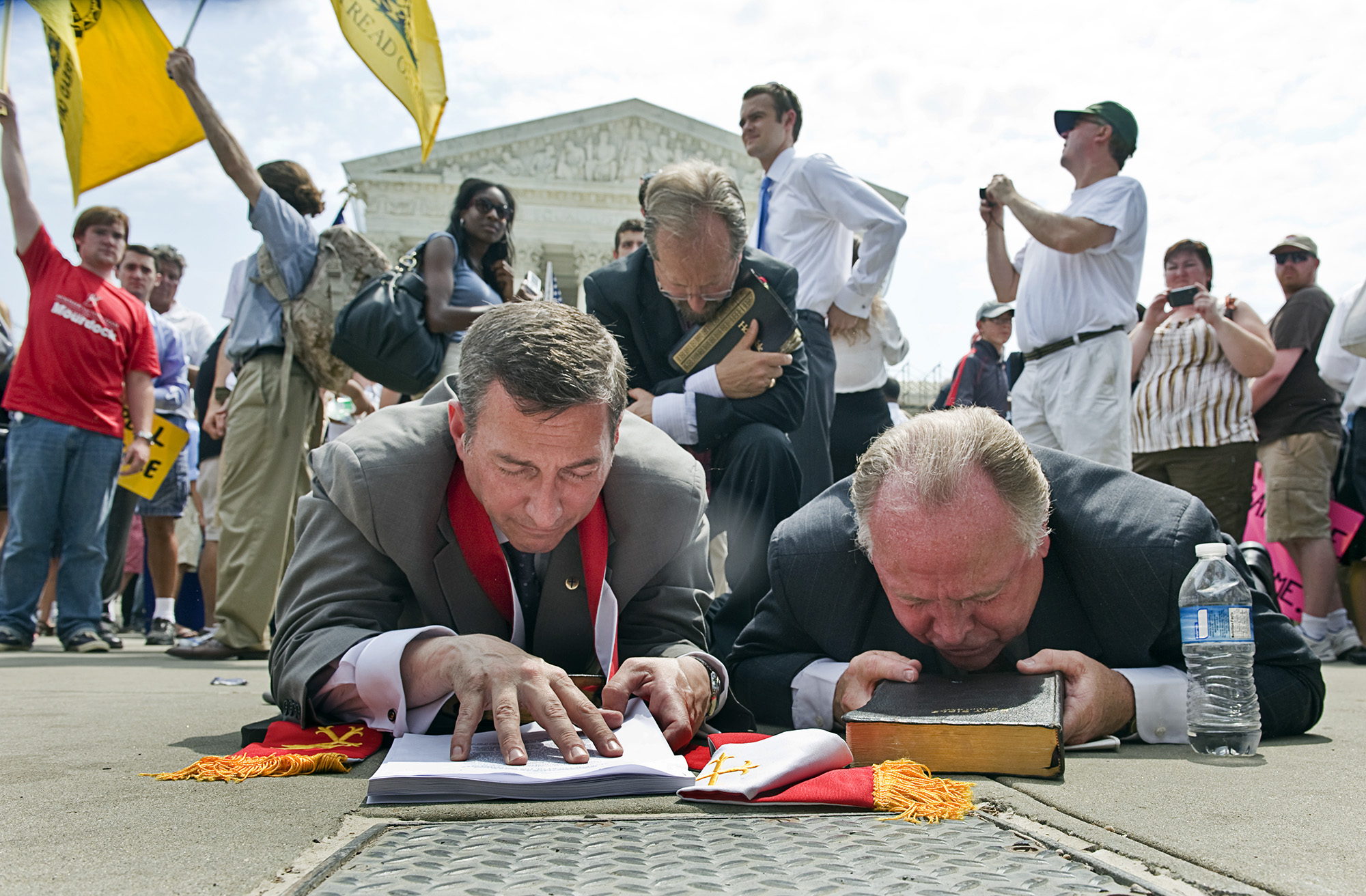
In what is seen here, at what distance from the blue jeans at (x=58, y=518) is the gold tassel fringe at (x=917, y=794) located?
445 centimetres

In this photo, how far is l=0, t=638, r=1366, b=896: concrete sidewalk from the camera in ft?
4.12

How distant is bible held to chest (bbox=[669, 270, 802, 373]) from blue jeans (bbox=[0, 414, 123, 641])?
3.12 metres

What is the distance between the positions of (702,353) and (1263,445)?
3.62 metres

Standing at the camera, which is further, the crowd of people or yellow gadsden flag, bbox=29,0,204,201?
yellow gadsden flag, bbox=29,0,204,201

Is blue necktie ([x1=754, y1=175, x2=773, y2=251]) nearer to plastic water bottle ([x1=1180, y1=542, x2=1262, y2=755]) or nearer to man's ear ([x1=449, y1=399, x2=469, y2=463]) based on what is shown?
man's ear ([x1=449, y1=399, x2=469, y2=463])

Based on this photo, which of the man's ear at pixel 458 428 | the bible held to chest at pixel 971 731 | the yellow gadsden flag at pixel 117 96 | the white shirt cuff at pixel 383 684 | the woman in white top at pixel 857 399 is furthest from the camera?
the woman in white top at pixel 857 399

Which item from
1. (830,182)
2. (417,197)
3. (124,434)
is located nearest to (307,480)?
(124,434)

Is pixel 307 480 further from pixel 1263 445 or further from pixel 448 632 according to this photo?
pixel 1263 445

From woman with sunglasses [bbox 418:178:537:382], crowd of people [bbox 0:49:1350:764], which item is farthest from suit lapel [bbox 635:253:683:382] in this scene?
woman with sunglasses [bbox 418:178:537:382]

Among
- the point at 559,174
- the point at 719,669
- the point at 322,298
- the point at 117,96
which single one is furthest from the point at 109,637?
the point at 559,174

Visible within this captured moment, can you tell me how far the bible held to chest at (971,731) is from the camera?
1.81m

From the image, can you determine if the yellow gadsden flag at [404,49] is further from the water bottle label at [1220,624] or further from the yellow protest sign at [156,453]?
the water bottle label at [1220,624]

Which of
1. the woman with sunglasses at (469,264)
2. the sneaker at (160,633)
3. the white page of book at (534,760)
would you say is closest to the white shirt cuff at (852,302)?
the woman with sunglasses at (469,264)

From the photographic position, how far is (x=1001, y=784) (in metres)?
1.80
